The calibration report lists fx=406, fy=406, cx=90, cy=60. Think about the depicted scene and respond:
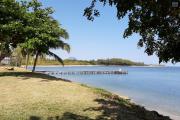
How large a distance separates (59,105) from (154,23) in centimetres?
522

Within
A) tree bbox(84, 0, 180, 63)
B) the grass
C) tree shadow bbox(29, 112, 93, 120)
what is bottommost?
tree shadow bbox(29, 112, 93, 120)

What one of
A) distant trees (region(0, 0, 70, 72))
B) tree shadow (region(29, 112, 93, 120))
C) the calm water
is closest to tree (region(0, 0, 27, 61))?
distant trees (region(0, 0, 70, 72))

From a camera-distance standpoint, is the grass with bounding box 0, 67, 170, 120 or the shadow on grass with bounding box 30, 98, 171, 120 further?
the grass with bounding box 0, 67, 170, 120

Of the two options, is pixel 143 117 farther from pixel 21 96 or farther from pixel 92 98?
pixel 21 96

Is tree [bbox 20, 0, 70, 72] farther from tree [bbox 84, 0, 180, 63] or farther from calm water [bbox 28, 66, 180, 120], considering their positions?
tree [bbox 84, 0, 180, 63]

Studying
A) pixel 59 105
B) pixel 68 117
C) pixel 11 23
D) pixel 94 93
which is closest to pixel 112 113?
pixel 68 117

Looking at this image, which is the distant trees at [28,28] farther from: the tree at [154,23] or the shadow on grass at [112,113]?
the tree at [154,23]

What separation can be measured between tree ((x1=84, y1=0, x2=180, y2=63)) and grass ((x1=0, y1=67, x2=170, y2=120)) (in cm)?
323

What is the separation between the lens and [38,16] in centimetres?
2945

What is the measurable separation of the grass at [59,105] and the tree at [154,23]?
3.23m

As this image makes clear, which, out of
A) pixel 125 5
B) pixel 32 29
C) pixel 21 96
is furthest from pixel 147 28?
pixel 32 29

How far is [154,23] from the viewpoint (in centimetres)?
1238

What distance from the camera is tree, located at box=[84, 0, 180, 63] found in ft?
38.2

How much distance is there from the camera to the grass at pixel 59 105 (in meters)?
14.1
